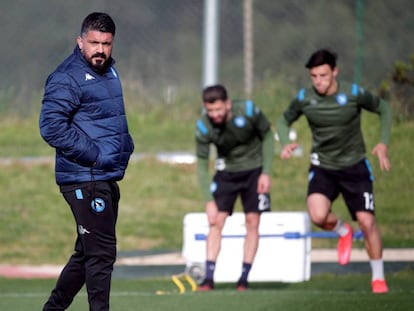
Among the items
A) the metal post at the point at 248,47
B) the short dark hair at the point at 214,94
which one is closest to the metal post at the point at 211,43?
the metal post at the point at 248,47

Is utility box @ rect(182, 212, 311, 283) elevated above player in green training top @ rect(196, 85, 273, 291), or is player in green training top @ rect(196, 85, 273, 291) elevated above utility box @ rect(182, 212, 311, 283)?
player in green training top @ rect(196, 85, 273, 291)

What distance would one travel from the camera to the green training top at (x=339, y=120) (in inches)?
407

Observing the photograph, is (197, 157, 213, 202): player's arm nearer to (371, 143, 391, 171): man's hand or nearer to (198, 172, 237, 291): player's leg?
(198, 172, 237, 291): player's leg

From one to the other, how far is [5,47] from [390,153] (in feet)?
23.6

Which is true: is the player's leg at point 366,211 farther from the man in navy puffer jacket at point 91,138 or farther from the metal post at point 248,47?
the metal post at point 248,47

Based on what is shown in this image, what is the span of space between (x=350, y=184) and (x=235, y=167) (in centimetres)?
130

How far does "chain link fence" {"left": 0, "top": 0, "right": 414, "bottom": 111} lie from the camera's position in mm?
20359

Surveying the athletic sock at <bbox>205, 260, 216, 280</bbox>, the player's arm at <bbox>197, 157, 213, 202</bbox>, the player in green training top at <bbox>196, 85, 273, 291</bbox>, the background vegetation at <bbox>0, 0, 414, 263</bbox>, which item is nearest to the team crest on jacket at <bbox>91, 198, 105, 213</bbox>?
the player in green training top at <bbox>196, 85, 273, 291</bbox>

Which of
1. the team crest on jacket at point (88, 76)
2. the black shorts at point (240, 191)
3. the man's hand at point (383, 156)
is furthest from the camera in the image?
the black shorts at point (240, 191)

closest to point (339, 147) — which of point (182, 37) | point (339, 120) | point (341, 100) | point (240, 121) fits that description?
point (339, 120)

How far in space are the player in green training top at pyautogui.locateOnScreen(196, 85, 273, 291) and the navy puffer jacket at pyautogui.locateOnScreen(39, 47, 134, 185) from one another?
3590 mm

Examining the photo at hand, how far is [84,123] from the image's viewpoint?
23.1ft

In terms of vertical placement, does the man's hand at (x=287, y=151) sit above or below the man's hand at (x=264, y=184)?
above

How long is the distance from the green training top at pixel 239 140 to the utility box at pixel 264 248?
721mm
